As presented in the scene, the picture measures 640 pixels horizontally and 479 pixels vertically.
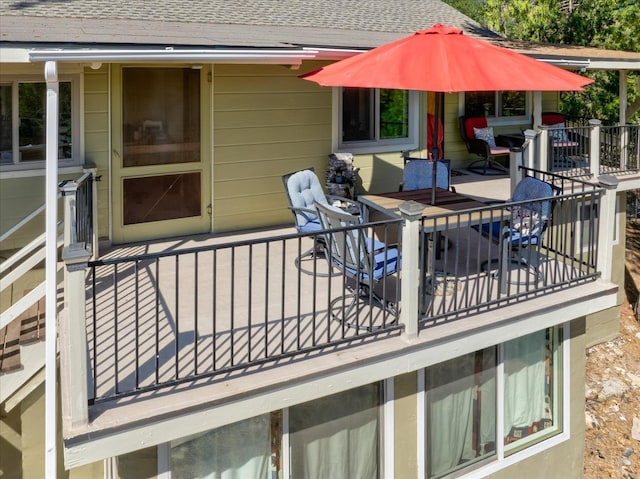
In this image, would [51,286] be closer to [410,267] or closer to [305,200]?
[410,267]

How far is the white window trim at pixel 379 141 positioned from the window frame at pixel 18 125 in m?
3.40

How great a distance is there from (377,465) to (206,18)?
6.08 meters

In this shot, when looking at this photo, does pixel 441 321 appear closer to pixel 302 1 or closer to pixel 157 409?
pixel 157 409

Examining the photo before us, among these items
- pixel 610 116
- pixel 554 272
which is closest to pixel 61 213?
pixel 554 272

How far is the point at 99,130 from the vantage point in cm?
706

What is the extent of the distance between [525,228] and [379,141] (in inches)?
135

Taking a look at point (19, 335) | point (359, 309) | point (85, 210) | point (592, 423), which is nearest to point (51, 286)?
point (19, 335)

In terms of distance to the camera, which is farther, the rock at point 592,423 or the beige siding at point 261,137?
the rock at point 592,423

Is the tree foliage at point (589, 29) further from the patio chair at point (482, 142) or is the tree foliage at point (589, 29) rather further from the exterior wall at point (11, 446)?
the exterior wall at point (11, 446)

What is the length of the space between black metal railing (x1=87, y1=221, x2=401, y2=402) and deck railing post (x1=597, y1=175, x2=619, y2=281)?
2.14 metres

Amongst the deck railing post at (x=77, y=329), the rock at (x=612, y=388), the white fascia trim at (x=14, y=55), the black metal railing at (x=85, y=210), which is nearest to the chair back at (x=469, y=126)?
the rock at (x=612, y=388)

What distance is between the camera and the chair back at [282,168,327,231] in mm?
6660

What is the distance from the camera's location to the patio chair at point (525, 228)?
5770 mm

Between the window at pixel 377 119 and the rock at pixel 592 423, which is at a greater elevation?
the window at pixel 377 119
